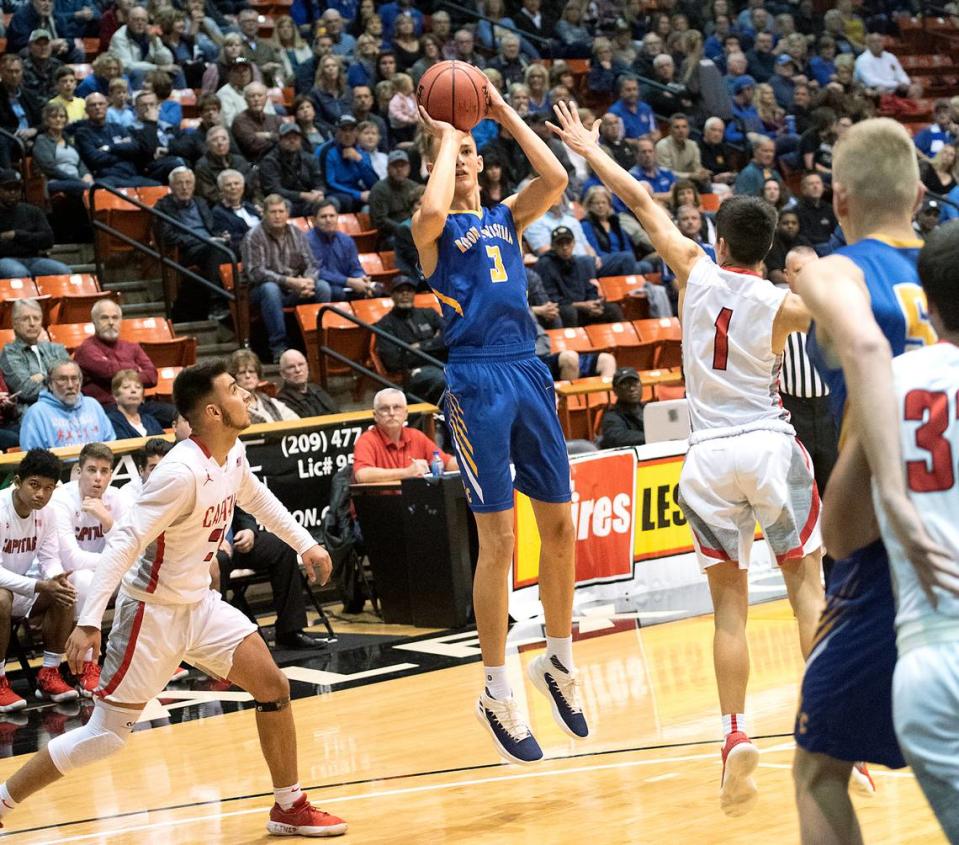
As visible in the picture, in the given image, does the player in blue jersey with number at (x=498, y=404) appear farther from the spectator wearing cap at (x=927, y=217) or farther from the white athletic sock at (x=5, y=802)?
the spectator wearing cap at (x=927, y=217)

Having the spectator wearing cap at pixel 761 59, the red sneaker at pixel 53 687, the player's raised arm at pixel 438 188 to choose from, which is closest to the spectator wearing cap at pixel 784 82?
the spectator wearing cap at pixel 761 59

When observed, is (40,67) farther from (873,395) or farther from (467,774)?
(873,395)

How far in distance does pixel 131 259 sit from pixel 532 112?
5045 mm

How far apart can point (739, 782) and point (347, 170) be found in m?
10.9

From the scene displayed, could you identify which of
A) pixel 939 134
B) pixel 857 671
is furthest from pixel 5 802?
pixel 939 134

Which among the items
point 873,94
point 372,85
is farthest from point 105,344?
point 873,94

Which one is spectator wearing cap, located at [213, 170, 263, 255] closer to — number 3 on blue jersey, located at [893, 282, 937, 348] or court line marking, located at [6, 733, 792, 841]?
court line marking, located at [6, 733, 792, 841]

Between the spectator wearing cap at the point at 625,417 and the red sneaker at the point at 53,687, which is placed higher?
the spectator wearing cap at the point at 625,417

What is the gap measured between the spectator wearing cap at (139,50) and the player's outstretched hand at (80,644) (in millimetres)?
10587

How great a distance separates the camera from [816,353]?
3.09m

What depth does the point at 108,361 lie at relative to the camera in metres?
10.5

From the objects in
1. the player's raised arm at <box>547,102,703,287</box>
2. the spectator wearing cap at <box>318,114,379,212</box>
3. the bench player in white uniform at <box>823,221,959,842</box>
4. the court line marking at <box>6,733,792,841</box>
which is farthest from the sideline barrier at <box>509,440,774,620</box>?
the bench player in white uniform at <box>823,221,959,842</box>

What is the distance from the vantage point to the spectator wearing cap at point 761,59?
20.2 m

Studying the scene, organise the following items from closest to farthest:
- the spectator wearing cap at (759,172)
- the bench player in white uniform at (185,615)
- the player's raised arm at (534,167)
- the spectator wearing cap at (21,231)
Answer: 1. the bench player in white uniform at (185,615)
2. the player's raised arm at (534,167)
3. the spectator wearing cap at (21,231)
4. the spectator wearing cap at (759,172)
